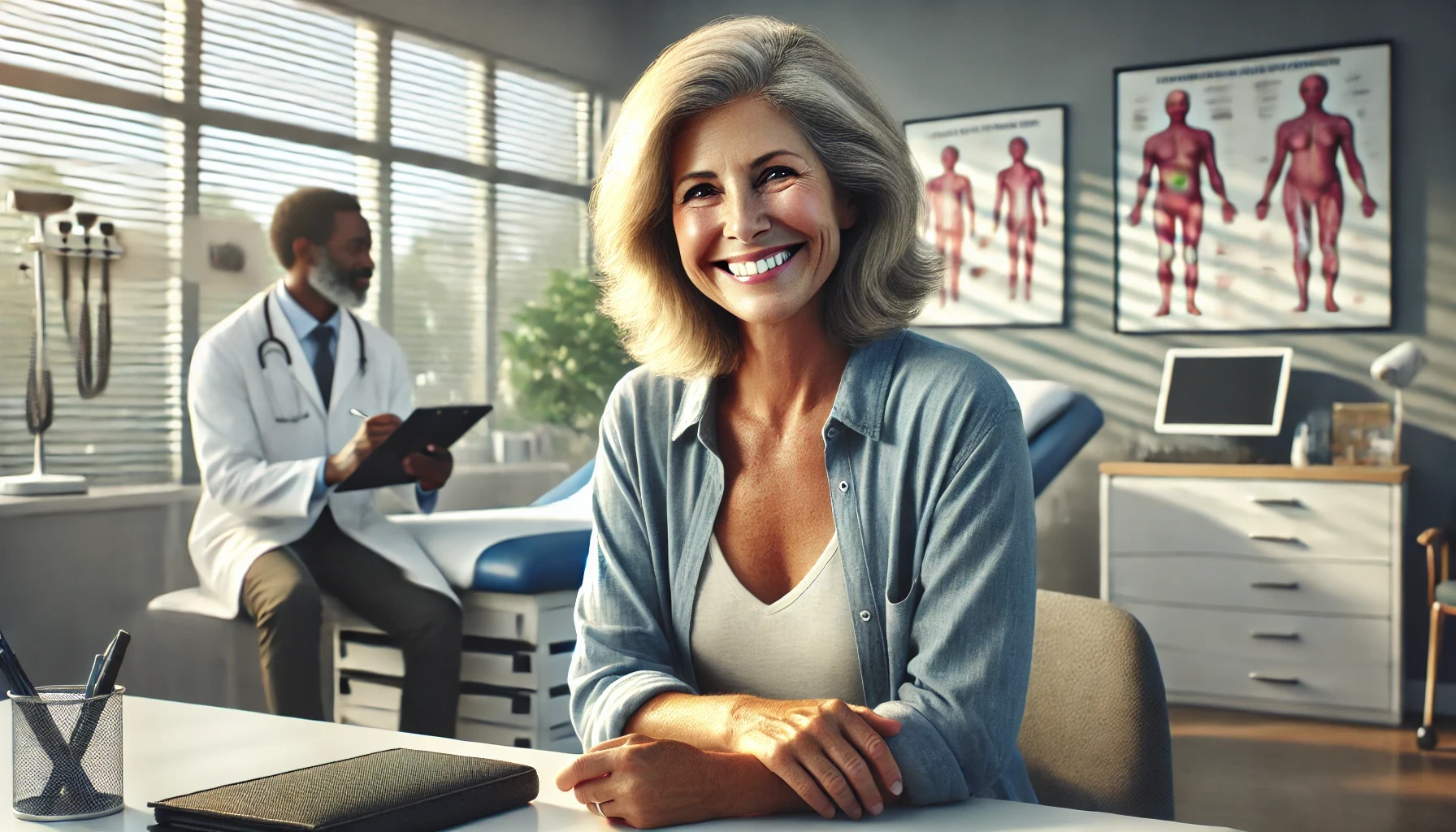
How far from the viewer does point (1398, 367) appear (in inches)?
167

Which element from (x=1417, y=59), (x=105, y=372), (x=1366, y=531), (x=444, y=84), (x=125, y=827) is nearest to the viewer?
(x=125, y=827)

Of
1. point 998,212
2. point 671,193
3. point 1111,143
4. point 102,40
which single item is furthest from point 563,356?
point 671,193

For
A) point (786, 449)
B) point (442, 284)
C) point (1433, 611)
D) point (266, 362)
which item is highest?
point (442, 284)

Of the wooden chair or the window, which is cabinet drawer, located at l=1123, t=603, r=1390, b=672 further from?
the window

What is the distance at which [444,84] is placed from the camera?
4.82 meters

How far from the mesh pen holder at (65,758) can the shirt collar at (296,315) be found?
2494 millimetres

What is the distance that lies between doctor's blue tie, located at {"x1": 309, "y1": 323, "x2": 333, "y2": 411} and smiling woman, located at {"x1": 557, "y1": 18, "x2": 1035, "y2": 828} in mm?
2106

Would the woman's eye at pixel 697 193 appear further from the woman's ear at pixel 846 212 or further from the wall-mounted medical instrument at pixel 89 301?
the wall-mounted medical instrument at pixel 89 301

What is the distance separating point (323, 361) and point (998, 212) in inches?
116

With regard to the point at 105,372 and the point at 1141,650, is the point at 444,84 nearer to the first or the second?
the point at 105,372

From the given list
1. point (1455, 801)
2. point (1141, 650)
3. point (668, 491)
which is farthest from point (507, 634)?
point (1455, 801)

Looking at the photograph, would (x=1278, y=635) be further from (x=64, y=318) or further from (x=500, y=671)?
(x=64, y=318)

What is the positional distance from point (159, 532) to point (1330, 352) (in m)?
4.02

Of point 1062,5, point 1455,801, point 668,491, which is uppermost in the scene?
point 1062,5
